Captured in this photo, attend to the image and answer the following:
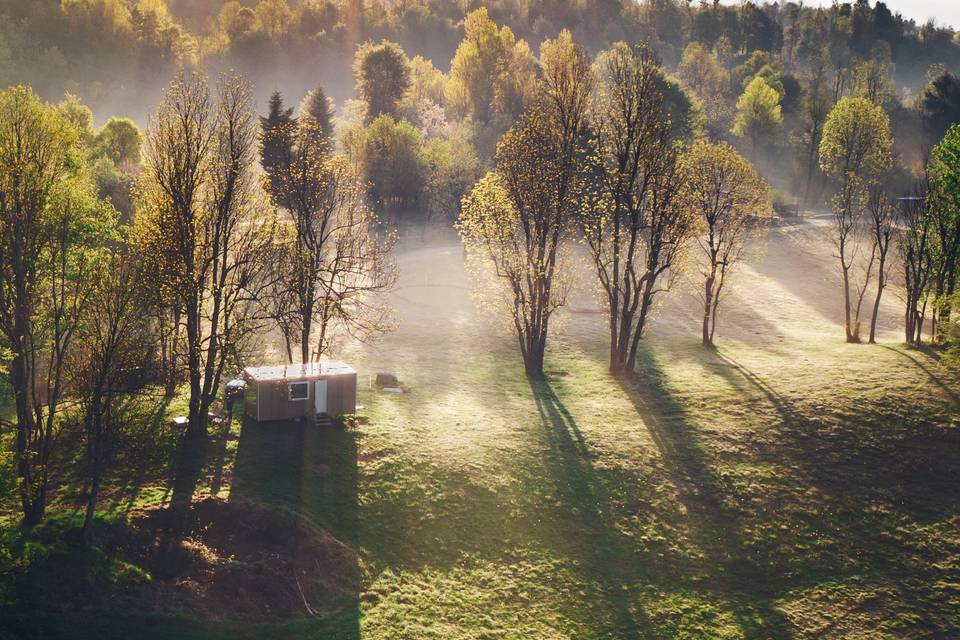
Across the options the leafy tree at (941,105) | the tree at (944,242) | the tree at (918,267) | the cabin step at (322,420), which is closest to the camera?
the cabin step at (322,420)

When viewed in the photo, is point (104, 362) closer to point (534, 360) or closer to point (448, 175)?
point (534, 360)

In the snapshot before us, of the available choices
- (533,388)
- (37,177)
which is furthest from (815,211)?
(37,177)

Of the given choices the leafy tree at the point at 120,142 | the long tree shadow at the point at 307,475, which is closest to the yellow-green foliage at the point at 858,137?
the long tree shadow at the point at 307,475

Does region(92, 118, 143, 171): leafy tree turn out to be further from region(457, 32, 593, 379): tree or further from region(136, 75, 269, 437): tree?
region(136, 75, 269, 437): tree

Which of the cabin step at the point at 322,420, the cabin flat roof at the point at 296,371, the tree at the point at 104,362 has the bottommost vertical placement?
the cabin step at the point at 322,420

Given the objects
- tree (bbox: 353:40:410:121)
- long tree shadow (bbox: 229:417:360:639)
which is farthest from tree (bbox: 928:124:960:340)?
tree (bbox: 353:40:410:121)

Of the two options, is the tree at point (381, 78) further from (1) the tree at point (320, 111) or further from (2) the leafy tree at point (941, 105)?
(2) the leafy tree at point (941, 105)

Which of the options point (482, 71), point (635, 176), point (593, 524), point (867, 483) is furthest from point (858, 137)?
point (593, 524)
